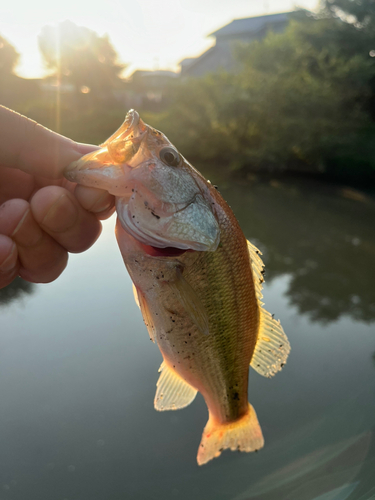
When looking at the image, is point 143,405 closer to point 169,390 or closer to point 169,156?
point 169,390

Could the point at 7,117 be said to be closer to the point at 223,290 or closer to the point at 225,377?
the point at 223,290

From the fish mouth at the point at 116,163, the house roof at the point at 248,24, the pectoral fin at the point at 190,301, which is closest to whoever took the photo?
the fish mouth at the point at 116,163

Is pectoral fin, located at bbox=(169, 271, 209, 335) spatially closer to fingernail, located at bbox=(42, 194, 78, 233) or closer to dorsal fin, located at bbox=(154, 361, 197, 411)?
dorsal fin, located at bbox=(154, 361, 197, 411)

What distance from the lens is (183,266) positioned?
1.25 metres

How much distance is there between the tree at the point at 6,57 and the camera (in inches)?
839

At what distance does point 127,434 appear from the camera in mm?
2576

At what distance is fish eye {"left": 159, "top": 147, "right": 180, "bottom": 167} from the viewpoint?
122 cm

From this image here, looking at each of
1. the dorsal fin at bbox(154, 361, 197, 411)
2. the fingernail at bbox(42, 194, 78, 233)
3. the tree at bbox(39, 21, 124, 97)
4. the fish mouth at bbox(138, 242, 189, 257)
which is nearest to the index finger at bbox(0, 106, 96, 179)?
the fingernail at bbox(42, 194, 78, 233)

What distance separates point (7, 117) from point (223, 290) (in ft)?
3.80

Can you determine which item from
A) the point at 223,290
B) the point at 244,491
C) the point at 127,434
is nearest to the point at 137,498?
the point at 127,434

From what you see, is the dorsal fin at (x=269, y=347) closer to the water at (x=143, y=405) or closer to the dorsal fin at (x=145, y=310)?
the dorsal fin at (x=145, y=310)

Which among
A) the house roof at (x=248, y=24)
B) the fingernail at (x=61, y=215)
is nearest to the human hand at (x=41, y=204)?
the fingernail at (x=61, y=215)

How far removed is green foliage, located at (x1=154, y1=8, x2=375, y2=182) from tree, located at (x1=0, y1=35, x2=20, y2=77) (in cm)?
1565

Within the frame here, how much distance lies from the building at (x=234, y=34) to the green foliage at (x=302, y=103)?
14815 mm
